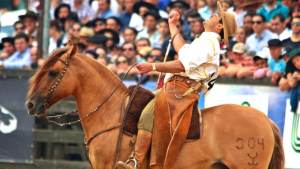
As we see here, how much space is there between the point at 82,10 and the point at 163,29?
3.01 m

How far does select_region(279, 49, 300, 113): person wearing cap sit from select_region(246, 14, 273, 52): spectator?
1343 mm

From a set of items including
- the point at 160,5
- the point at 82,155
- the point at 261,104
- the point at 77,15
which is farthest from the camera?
the point at 77,15

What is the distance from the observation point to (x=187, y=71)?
5.23 m

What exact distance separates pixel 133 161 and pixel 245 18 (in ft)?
16.4

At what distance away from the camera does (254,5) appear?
962cm

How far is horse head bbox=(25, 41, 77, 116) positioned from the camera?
5.32 metres

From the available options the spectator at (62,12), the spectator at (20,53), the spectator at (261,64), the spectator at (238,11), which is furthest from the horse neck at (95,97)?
the spectator at (62,12)

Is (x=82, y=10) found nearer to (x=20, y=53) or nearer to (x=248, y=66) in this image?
(x=20, y=53)

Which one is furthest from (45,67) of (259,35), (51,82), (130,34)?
A: (130,34)

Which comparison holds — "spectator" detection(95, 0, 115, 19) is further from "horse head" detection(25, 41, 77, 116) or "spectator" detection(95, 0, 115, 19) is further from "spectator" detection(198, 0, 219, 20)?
"horse head" detection(25, 41, 77, 116)

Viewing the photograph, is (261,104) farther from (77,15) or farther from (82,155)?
(77,15)

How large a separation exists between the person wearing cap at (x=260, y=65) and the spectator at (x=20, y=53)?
5.15 metres

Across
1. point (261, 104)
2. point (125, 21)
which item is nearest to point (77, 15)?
point (125, 21)

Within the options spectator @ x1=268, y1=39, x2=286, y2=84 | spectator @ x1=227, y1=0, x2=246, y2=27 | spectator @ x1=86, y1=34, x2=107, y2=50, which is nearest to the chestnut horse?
spectator @ x1=268, y1=39, x2=286, y2=84
